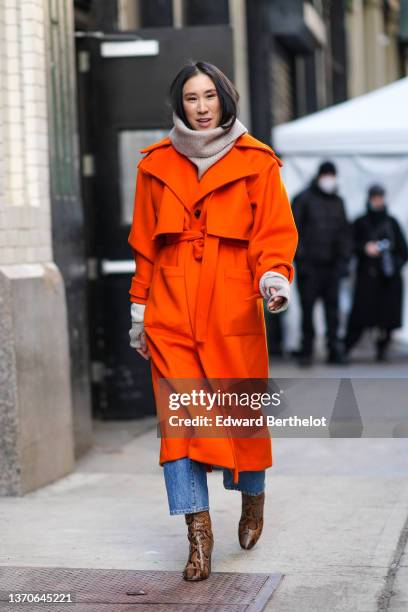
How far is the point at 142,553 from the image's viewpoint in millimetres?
5426

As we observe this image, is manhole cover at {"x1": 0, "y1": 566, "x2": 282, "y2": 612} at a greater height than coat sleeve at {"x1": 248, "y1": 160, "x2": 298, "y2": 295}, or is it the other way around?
coat sleeve at {"x1": 248, "y1": 160, "x2": 298, "y2": 295}

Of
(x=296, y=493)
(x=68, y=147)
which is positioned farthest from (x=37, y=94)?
(x=296, y=493)

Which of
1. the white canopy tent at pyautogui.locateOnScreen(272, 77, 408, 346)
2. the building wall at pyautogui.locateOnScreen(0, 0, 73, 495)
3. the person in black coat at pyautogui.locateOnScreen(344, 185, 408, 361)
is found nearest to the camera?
the building wall at pyautogui.locateOnScreen(0, 0, 73, 495)

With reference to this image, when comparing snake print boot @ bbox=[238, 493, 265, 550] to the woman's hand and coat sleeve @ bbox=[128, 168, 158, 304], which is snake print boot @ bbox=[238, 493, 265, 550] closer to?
the woman's hand

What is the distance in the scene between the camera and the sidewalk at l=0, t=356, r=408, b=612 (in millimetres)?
5004

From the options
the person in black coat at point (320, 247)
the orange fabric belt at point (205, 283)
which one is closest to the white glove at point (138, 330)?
the orange fabric belt at point (205, 283)

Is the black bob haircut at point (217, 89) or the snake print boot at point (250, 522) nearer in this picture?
the black bob haircut at point (217, 89)

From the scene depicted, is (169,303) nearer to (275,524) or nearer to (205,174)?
(205,174)

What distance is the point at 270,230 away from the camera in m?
4.95

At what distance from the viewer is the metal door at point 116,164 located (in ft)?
28.1

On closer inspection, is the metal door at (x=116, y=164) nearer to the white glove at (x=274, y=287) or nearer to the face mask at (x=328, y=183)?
the white glove at (x=274, y=287)

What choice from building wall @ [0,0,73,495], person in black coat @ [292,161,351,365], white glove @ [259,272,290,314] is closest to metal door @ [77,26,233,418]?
building wall @ [0,0,73,495]

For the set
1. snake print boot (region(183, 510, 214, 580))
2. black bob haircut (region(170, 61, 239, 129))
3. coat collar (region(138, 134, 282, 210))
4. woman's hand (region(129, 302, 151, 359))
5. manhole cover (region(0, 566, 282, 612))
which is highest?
black bob haircut (region(170, 61, 239, 129))

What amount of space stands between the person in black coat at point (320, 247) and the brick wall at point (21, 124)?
6008mm
